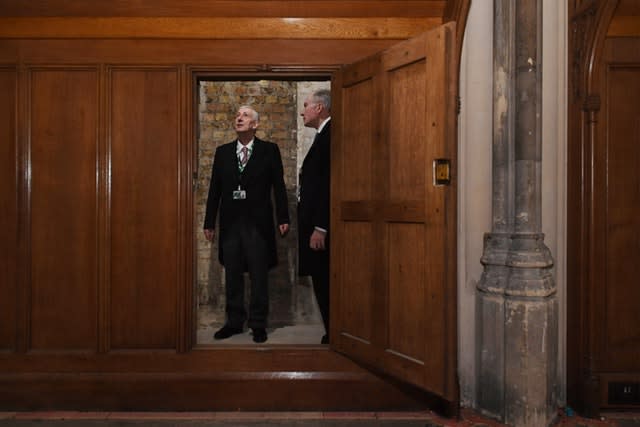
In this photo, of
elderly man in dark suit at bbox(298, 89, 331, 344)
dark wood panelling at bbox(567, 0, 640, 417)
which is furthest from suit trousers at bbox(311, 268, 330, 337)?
dark wood panelling at bbox(567, 0, 640, 417)

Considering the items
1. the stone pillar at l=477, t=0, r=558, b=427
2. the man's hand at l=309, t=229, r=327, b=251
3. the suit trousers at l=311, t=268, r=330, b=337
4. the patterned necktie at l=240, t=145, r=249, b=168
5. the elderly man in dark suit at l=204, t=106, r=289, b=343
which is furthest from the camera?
the patterned necktie at l=240, t=145, r=249, b=168

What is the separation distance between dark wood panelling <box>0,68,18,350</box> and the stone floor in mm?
538

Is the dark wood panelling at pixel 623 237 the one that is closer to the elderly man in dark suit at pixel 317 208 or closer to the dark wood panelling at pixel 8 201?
the elderly man in dark suit at pixel 317 208

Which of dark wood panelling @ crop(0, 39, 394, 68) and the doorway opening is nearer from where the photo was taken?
dark wood panelling @ crop(0, 39, 394, 68)

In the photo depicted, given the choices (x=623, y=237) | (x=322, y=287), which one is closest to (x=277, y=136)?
(x=322, y=287)

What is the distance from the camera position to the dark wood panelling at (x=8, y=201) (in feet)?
9.71

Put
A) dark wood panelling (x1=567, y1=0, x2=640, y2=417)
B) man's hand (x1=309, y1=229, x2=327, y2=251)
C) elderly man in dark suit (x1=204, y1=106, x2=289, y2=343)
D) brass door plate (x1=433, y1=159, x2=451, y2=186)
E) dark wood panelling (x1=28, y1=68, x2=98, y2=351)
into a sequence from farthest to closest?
elderly man in dark suit (x1=204, y1=106, x2=289, y2=343) < man's hand (x1=309, y1=229, x2=327, y2=251) < dark wood panelling (x1=28, y1=68, x2=98, y2=351) < dark wood panelling (x1=567, y1=0, x2=640, y2=417) < brass door plate (x1=433, y1=159, x2=451, y2=186)

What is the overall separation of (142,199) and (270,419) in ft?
5.10

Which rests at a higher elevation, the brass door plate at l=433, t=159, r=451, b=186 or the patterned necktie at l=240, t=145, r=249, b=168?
the patterned necktie at l=240, t=145, r=249, b=168

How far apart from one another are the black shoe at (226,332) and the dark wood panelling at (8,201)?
1381mm

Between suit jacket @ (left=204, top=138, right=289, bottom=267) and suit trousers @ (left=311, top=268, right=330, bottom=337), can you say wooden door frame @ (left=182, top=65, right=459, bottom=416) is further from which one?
suit jacket @ (left=204, top=138, right=289, bottom=267)


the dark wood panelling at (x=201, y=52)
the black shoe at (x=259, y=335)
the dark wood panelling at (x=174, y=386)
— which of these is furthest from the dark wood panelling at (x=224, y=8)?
the black shoe at (x=259, y=335)

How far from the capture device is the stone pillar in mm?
2684

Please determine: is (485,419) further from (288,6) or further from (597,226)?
(288,6)
